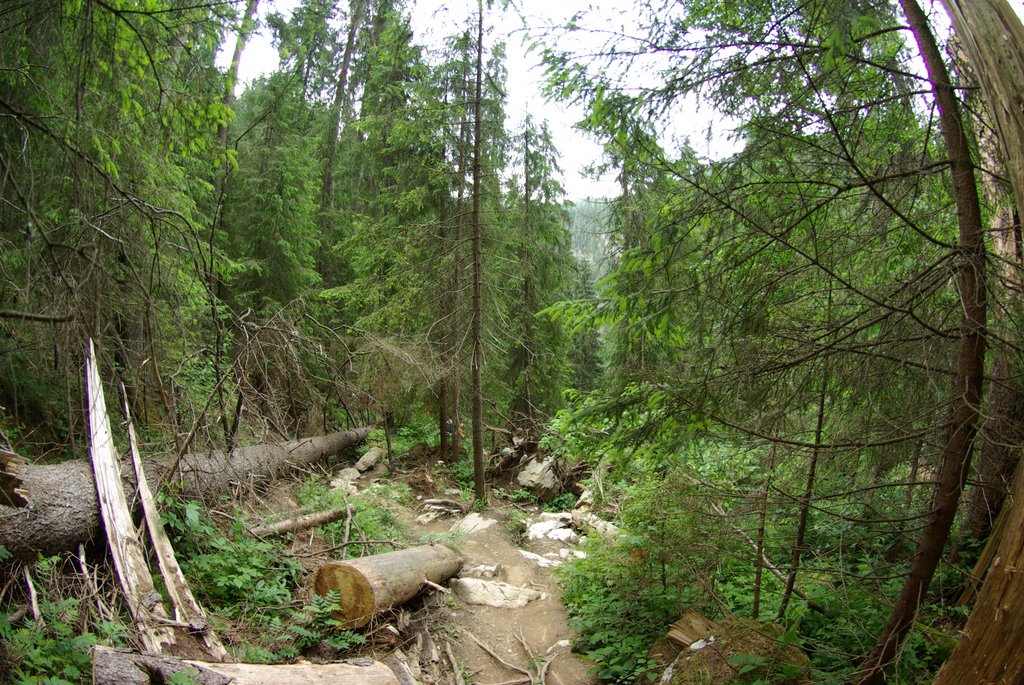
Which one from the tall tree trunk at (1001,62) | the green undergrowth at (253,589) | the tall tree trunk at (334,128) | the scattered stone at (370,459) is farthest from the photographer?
the tall tree trunk at (334,128)

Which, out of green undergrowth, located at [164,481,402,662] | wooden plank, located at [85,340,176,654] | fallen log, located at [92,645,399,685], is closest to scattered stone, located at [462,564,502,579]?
green undergrowth, located at [164,481,402,662]

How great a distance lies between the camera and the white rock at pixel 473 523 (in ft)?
35.1

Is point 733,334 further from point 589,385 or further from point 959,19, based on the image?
point 589,385

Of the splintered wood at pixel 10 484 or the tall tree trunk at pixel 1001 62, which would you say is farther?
the splintered wood at pixel 10 484

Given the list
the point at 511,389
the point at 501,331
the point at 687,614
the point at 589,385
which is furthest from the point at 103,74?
the point at 589,385

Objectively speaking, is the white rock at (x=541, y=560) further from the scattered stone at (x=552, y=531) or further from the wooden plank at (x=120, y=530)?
the wooden plank at (x=120, y=530)

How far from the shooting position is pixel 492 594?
290 inches

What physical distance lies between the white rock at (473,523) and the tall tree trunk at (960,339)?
814cm

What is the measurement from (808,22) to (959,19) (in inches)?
35.5

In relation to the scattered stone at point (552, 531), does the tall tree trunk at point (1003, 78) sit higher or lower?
higher

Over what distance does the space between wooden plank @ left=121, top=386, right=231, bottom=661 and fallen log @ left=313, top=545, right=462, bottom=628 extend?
118 centimetres

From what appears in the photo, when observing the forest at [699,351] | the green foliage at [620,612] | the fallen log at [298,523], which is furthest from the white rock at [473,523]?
the green foliage at [620,612]

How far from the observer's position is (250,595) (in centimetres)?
535

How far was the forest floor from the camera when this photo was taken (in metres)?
5.54
